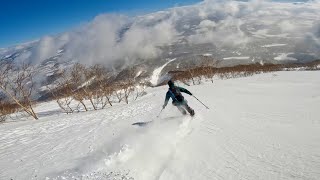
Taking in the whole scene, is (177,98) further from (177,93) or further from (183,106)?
(183,106)

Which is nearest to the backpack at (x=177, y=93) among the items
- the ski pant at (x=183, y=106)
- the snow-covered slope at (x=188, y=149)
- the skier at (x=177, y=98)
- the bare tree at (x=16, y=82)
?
the skier at (x=177, y=98)

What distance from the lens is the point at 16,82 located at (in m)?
28.9

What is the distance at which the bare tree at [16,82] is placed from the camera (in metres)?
28.0

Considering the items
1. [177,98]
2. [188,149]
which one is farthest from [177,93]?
[188,149]

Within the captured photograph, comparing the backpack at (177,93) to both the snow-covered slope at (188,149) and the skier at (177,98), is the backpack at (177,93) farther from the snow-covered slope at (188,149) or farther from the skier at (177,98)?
the snow-covered slope at (188,149)

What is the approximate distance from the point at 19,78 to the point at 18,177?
67.4 feet

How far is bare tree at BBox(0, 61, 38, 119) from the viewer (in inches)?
1102

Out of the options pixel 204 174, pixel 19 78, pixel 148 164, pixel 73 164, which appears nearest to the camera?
pixel 204 174

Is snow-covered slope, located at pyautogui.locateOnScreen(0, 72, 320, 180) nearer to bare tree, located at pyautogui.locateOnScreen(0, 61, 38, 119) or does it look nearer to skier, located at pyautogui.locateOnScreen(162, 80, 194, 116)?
skier, located at pyautogui.locateOnScreen(162, 80, 194, 116)

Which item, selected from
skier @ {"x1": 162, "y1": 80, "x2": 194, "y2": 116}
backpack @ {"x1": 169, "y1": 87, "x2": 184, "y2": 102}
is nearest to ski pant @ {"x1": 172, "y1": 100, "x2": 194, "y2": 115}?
skier @ {"x1": 162, "y1": 80, "x2": 194, "y2": 116}

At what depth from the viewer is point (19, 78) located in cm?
2872

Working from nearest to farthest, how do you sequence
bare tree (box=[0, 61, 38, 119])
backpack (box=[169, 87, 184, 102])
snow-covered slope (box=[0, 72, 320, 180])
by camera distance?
snow-covered slope (box=[0, 72, 320, 180]) → backpack (box=[169, 87, 184, 102]) → bare tree (box=[0, 61, 38, 119])

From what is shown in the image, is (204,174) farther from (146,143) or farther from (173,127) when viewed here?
(173,127)

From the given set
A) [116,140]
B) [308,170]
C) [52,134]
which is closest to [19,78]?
[52,134]
